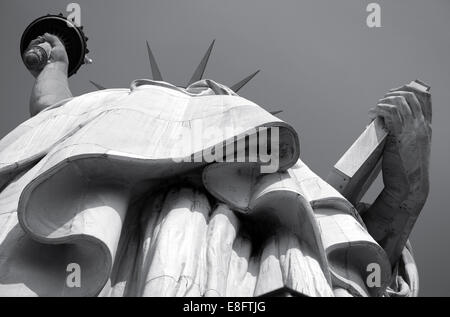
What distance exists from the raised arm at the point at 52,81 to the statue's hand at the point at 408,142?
402 cm

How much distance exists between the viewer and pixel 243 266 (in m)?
6.09

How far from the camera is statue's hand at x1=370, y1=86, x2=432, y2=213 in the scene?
8.72 meters

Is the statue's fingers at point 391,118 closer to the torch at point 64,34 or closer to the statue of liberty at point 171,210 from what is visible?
the statue of liberty at point 171,210

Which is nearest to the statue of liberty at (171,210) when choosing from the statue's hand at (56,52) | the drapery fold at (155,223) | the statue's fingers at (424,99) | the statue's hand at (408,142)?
the drapery fold at (155,223)

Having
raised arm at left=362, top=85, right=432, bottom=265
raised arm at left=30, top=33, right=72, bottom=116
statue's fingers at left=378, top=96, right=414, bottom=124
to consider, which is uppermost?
raised arm at left=30, top=33, right=72, bottom=116

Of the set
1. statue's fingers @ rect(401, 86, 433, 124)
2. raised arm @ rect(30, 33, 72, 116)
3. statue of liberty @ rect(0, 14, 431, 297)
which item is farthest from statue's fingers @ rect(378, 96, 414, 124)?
raised arm @ rect(30, 33, 72, 116)

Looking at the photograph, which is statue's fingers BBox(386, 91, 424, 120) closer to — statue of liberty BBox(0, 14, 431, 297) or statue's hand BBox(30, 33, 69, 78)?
statue of liberty BBox(0, 14, 431, 297)

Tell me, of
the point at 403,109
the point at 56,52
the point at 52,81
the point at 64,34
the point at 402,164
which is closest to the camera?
the point at 403,109

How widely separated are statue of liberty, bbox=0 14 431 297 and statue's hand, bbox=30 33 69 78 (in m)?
3.19

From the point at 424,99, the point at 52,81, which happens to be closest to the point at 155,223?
the point at 424,99

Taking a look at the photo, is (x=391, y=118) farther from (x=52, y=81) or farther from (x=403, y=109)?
(x=52, y=81)

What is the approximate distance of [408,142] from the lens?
8.74m

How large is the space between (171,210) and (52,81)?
4.87 meters
